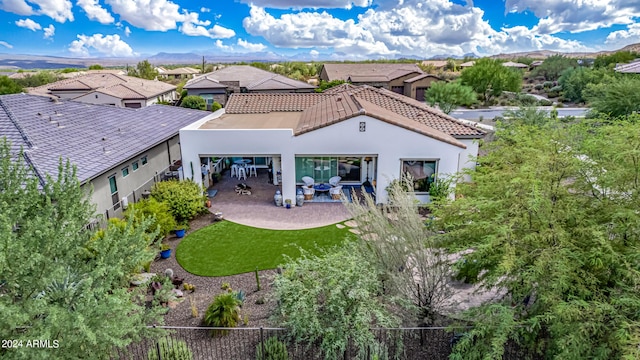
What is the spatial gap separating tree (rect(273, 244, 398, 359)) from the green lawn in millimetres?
4581

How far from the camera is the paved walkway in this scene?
19703mm

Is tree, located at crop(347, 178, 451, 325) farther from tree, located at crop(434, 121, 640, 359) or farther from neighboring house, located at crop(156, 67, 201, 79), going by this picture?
neighboring house, located at crop(156, 67, 201, 79)

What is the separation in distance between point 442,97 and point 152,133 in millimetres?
35406

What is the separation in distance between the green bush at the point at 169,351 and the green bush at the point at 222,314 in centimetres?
132

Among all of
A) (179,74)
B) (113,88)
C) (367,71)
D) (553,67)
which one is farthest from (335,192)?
(179,74)

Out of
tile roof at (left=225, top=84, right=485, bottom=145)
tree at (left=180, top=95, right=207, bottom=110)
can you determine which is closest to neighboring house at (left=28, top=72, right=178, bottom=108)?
tree at (left=180, top=95, right=207, bottom=110)

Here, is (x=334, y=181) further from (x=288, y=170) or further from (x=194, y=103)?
(x=194, y=103)

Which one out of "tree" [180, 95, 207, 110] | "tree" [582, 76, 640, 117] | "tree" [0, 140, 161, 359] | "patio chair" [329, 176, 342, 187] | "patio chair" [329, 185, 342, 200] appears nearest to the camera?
"tree" [0, 140, 161, 359]

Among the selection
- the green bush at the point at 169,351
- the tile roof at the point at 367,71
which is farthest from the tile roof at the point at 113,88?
the green bush at the point at 169,351

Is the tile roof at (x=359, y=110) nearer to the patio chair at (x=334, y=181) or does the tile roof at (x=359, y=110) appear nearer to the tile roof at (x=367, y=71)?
the patio chair at (x=334, y=181)

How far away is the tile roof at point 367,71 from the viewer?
74838mm

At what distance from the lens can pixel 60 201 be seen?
8.62m

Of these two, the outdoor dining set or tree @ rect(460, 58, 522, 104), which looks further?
tree @ rect(460, 58, 522, 104)

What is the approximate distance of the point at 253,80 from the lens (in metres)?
66.2
